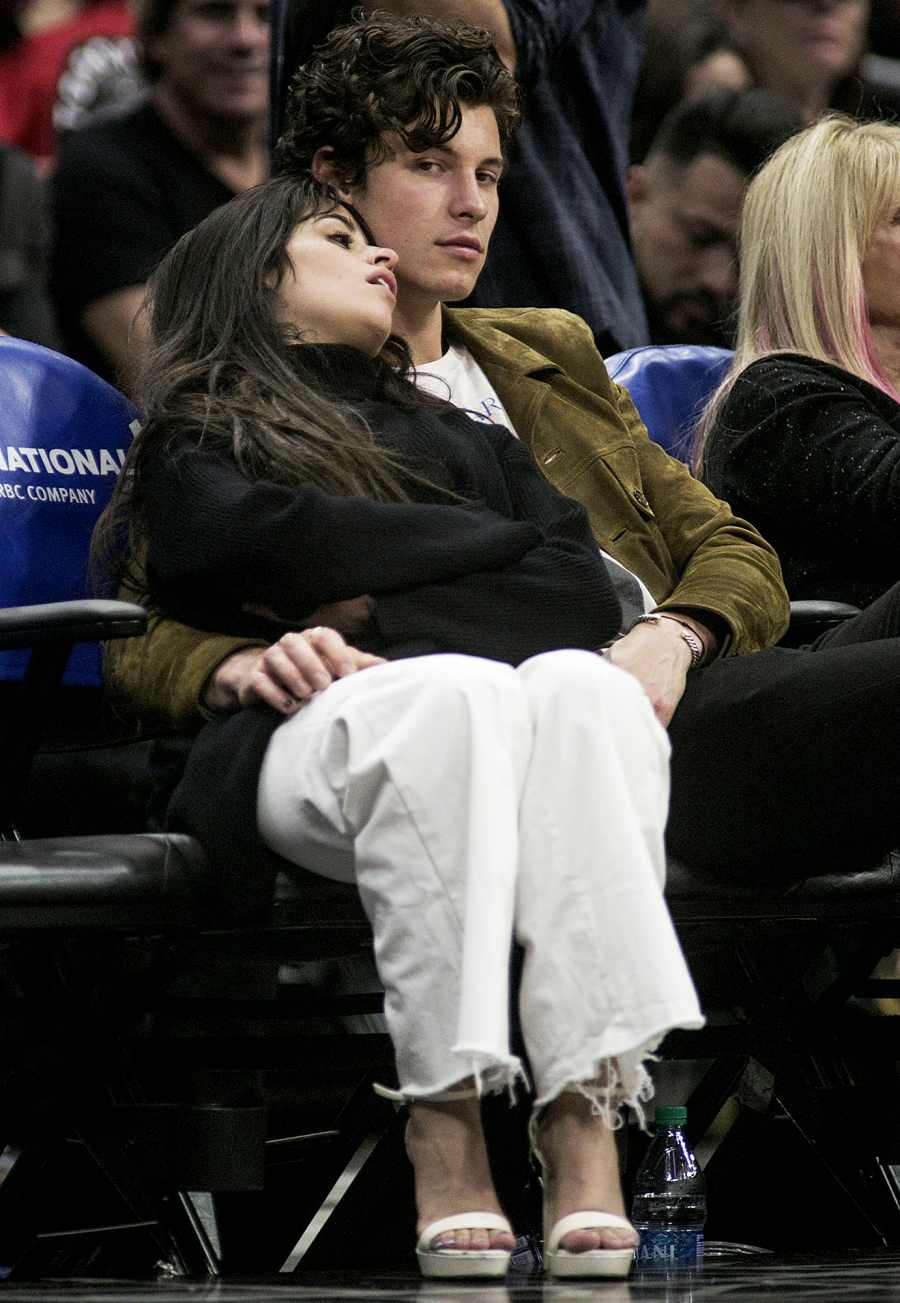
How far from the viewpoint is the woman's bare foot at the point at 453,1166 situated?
5.41 feet

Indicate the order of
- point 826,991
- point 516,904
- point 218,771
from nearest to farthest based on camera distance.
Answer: point 516,904, point 218,771, point 826,991

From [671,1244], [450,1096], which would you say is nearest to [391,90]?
[450,1096]

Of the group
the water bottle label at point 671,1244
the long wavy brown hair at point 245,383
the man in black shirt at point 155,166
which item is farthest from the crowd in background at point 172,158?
the water bottle label at point 671,1244

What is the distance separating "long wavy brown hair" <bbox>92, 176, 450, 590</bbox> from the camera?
2016 millimetres

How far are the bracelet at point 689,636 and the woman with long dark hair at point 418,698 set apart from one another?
12 cm

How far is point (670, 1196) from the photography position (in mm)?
2367

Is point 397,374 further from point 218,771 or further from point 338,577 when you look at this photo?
point 218,771

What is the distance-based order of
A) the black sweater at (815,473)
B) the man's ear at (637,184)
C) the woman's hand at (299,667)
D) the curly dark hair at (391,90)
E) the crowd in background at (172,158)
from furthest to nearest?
the man's ear at (637,184) < the crowd in background at (172,158) < the black sweater at (815,473) < the curly dark hair at (391,90) < the woman's hand at (299,667)

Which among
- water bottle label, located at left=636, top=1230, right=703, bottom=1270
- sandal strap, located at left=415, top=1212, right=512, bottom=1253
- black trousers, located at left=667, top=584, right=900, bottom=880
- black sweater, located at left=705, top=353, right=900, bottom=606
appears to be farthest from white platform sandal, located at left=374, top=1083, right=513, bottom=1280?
black sweater, located at left=705, top=353, right=900, bottom=606

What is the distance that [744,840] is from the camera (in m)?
2.00

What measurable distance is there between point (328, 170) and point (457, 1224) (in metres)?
1.25

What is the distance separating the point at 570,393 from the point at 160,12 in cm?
197

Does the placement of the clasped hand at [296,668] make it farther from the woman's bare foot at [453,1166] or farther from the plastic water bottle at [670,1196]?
the plastic water bottle at [670,1196]

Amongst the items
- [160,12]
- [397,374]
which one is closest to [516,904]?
[397,374]
